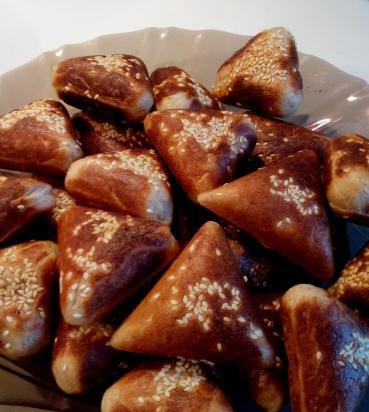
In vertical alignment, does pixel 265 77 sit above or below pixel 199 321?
above

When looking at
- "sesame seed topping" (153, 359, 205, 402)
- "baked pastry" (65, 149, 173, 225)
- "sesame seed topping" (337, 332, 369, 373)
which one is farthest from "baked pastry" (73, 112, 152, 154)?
"sesame seed topping" (337, 332, 369, 373)

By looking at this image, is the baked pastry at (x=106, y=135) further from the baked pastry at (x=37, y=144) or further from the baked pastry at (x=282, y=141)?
the baked pastry at (x=282, y=141)

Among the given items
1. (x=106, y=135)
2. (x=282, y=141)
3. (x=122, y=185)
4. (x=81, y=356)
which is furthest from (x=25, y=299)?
(x=282, y=141)

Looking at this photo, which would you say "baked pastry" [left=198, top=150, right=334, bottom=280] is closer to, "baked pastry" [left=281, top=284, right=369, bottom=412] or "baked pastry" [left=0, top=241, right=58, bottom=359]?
"baked pastry" [left=281, top=284, right=369, bottom=412]

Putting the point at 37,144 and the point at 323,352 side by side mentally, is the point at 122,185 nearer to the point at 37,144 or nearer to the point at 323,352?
the point at 37,144

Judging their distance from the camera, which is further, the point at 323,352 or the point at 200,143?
the point at 200,143

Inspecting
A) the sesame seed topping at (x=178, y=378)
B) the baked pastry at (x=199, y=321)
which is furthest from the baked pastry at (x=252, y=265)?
the sesame seed topping at (x=178, y=378)

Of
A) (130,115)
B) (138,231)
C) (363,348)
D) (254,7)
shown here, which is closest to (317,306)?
(363,348)
